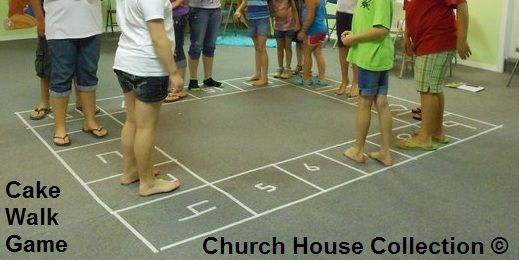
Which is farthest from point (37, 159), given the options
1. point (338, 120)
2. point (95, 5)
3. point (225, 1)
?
point (225, 1)

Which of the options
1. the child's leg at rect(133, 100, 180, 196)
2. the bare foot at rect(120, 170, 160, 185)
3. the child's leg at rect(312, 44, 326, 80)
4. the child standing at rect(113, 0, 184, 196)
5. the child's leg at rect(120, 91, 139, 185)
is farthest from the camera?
the child's leg at rect(312, 44, 326, 80)

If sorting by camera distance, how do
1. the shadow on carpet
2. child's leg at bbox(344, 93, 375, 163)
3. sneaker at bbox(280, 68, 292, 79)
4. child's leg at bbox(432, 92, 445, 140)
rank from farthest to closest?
the shadow on carpet < sneaker at bbox(280, 68, 292, 79) < child's leg at bbox(432, 92, 445, 140) < child's leg at bbox(344, 93, 375, 163)

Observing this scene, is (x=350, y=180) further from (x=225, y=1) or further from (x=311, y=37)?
(x=225, y=1)

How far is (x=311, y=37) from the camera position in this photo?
4832 mm

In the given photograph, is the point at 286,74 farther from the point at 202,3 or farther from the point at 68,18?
the point at 68,18

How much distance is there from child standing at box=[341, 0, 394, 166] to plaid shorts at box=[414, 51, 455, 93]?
0.40 m

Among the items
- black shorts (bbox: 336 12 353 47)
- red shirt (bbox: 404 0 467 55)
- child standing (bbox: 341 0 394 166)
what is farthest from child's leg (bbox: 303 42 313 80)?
child standing (bbox: 341 0 394 166)

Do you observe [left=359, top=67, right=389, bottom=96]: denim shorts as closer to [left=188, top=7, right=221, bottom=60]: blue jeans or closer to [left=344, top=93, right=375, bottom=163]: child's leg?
[left=344, top=93, right=375, bottom=163]: child's leg

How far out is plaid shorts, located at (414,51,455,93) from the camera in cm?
329

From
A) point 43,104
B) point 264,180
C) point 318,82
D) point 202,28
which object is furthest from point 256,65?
point 264,180

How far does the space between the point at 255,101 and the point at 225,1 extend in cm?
521

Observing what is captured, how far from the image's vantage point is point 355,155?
3.23m

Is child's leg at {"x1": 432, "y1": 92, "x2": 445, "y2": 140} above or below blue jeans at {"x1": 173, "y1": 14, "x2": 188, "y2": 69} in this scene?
below

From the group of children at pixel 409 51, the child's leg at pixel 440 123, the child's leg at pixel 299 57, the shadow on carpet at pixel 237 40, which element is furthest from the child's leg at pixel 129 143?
the shadow on carpet at pixel 237 40
